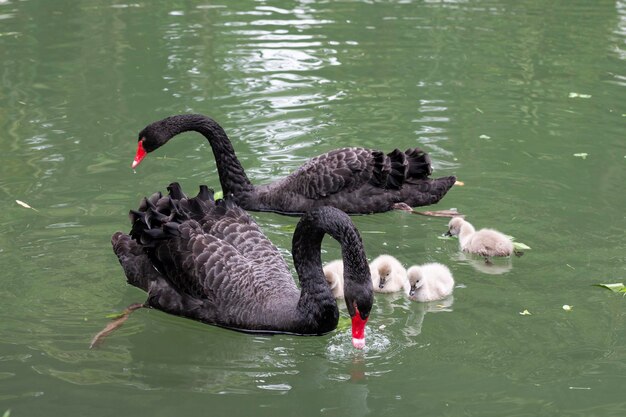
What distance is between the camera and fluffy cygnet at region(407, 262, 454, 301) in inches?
215

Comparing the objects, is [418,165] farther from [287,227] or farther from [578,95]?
[578,95]

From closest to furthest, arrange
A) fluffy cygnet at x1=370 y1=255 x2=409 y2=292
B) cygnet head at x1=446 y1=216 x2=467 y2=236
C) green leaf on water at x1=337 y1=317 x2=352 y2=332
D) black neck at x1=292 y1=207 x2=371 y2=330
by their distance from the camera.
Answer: black neck at x1=292 y1=207 x2=371 y2=330
green leaf on water at x1=337 y1=317 x2=352 y2=332
fluffy cygnet at x1=370 y1=255 x2=409 y2=292
cygnet head at x1=446 y1=216 x2=467 y2=236

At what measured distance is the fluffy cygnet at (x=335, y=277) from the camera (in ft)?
18.6

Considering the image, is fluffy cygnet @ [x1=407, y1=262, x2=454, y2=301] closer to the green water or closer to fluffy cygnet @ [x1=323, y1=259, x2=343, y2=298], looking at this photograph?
the green water

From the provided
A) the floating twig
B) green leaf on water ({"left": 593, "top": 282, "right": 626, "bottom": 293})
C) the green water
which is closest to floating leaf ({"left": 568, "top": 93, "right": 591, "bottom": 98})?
the green water

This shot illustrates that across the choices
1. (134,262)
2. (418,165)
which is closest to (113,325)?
(134,262)

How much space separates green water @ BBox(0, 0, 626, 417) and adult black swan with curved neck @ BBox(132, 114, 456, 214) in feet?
0.62

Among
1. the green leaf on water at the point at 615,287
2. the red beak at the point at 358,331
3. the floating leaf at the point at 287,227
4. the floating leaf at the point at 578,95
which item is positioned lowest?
the floating leaf at the point at 287,227

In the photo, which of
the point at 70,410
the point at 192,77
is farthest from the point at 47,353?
the point at 192,77

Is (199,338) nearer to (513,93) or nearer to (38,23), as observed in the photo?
(513,93)

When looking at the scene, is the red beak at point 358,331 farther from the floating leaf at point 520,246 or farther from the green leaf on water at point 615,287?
the floating leaf at point 520,246

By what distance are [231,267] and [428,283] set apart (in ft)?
3.46

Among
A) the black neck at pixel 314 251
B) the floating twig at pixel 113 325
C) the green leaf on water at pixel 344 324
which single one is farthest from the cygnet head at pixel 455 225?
the floating twig at pixel 113 325

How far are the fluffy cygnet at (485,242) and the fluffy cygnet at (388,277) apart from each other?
24.2 inches
